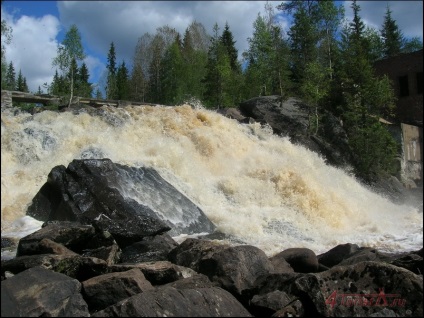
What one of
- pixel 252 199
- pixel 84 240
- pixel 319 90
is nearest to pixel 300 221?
pixel 252 199

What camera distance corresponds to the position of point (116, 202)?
41.6 feet

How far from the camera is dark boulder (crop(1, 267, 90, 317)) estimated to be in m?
5.68

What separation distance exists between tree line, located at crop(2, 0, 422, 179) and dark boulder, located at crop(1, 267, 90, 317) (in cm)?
2059

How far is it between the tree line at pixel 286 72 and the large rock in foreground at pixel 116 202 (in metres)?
14.4

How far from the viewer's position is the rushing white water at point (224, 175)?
47.1 feet

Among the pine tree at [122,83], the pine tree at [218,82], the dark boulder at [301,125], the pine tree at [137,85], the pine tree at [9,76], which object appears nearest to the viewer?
the pine tree at [9,76]

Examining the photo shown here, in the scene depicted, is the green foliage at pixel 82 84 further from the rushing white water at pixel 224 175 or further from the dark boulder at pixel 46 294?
the dark boulder at pixel 46 294

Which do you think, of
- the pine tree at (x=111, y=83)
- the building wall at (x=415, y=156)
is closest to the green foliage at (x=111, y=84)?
the pine tree at (x=111, y=83)

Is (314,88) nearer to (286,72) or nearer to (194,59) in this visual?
(286,72)

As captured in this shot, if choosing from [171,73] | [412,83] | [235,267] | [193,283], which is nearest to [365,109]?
[171,73]

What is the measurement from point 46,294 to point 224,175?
1375 cm

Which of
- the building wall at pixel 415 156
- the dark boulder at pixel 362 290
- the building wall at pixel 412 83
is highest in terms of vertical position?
the building wall at pixel 412 83

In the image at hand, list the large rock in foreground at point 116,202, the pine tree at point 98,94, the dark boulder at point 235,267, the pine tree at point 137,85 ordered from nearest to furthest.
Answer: the dark boulder at point 235,267
the large rock in foreground at point 116,202
the pine tree at point 98,94
the pine tree at point 137,85

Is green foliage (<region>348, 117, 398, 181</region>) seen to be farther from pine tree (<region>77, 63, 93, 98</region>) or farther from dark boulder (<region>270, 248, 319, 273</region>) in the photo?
pine tree (<region>77, 63, 93, 98</region>)
